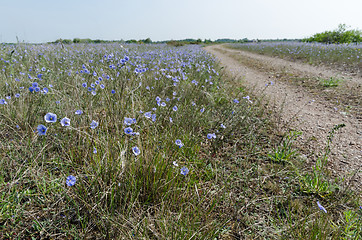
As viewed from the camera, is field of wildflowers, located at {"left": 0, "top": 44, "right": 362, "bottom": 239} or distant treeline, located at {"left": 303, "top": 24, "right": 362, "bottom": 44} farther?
distant treeline, located at {"left": 303, "top": 24, "right": 362, "bottom": 44}

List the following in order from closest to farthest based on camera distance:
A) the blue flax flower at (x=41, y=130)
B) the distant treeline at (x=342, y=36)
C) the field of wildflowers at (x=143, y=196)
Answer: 1. the blue flax flower at (x=41, y=130)
2. the field of wildflowers at (x=143, y=196)
3. the distant treeline at (x=342, y=36)

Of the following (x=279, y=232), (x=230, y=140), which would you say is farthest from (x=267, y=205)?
(x=230, y=140)

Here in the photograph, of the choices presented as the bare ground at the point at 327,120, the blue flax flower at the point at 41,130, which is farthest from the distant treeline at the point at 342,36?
the blue flax flower at the point at 41,130

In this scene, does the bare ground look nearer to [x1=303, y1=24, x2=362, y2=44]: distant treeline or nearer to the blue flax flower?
the blue flax flower

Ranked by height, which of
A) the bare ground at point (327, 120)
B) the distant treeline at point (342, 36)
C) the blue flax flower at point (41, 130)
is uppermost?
the distant treeline at point (342, 36)

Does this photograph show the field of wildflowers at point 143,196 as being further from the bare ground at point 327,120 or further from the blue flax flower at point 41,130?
the bare ground at point 327,120

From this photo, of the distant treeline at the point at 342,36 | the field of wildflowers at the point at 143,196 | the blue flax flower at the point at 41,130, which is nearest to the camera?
the blue flax flower at the point at 41,130

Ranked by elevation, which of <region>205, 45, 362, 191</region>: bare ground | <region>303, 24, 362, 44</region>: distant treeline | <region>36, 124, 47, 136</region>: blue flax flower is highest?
<region>303, 24, 362, 44</region>: distant treeline

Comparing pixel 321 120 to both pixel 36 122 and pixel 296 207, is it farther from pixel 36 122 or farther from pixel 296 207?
pixel 36 122

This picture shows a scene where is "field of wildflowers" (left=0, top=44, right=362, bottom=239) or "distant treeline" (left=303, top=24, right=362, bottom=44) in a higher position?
"distant treeline" (left=303, top=24, right=362, bottom=44)

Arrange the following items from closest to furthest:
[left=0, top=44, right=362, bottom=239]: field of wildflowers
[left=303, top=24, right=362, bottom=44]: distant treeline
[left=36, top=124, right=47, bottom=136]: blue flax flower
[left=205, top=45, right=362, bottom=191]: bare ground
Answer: [left=36, top=124, right=47, bottom=136]: blue flax flower < [left=0, top=44, right=362, bottom=239]: field of wildflowers < [left=205, top=45, right=362, bottom=191]: bare ground < [left=303, top=24, right=362, bottom=44]: distant treeline

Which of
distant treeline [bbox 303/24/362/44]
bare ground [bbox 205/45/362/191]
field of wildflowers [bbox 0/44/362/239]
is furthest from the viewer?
distant treeline [bbox 303/24/362/44]

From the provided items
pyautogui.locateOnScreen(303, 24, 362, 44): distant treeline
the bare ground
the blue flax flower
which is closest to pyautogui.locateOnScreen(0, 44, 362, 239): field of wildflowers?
the blue flax flower

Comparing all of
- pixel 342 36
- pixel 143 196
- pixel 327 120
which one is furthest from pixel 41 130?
pixel 342 36
